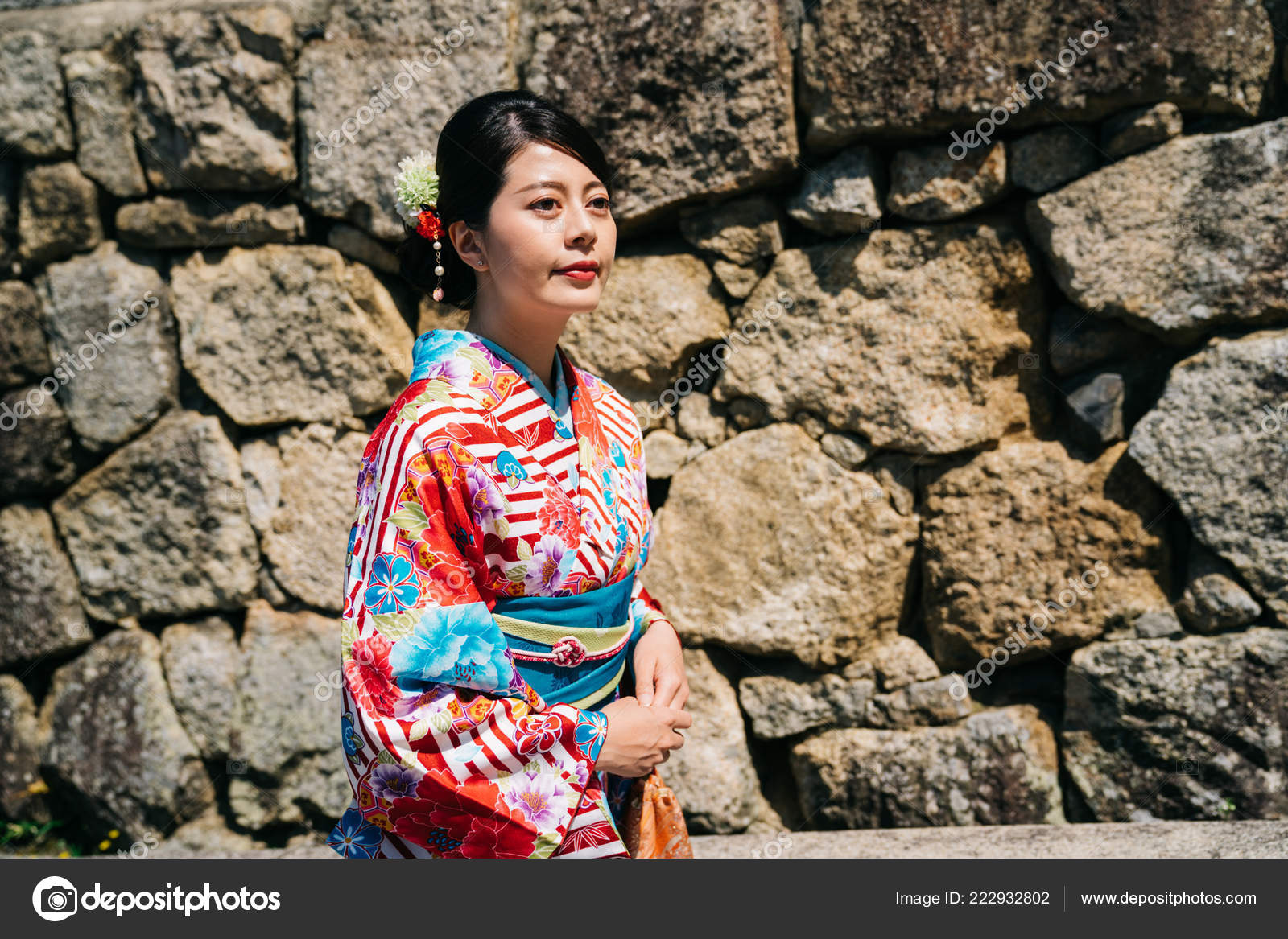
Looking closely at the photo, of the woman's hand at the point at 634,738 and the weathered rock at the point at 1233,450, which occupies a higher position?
the weathered rock at the point at 1233,450

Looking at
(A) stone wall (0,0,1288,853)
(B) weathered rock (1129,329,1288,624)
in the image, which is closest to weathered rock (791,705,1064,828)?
(A) stone wall (0,0,1288,853)

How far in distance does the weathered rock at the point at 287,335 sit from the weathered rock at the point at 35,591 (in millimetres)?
651

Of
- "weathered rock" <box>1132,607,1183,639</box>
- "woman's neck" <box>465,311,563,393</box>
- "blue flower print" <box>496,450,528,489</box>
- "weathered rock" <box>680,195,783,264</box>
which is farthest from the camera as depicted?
"weathered rock" <box>680,195,783,264</box>

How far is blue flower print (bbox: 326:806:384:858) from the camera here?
1434mm

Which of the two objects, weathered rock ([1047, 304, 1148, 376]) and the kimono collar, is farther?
weathered rock ([1047, 304, 1148, 376])

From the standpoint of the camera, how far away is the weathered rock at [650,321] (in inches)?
103

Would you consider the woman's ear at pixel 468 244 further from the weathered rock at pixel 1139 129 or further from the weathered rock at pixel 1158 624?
the weathered rock at pixel 1158 624

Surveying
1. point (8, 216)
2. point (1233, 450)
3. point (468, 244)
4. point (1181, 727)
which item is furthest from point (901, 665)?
point (8, 216)

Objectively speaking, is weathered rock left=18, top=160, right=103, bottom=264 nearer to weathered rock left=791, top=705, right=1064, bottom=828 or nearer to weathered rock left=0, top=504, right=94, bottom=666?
weathered rock left=0, top=504, right=94, bottom=666

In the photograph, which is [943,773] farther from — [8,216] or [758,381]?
[8,216]

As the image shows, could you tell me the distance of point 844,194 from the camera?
2.48 metres

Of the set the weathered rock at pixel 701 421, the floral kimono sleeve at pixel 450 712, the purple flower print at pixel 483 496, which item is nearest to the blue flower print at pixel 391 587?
the floral kimono sleeve at pixel 450 712

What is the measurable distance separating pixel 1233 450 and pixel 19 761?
3.23m
